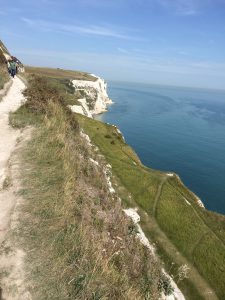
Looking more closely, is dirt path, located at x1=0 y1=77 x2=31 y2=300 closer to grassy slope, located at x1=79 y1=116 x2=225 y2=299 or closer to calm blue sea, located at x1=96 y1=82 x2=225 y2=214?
grassy slope, located at x1=79 y1=116 x2=225 y2=299

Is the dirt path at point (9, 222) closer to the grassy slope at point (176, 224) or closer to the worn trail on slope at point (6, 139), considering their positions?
the worn trail on slope at point (6, 139)

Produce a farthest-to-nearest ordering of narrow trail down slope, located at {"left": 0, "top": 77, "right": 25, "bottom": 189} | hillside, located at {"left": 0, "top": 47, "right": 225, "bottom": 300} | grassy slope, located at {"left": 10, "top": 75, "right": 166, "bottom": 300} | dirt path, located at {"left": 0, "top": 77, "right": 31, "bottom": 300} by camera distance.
→ narrow trail down slope, located at {"left": 0, "top": 77, "right": 25, "bottom": 189} < hillside, located at {"left": 0, "top": 47, "right": 225, "bottom": 300} < grassy slope, located at {"left": 10, "top": 75, "right": 166, "bottom": 300} < dirt path, located at {"left": 0, "top": 77, "right": 31, "bottom": 300}

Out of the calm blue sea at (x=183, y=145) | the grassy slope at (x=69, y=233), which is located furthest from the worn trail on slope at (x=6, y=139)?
the calm blue sea at (x=183, y=145)

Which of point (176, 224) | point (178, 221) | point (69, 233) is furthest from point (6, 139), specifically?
point (178, 221)

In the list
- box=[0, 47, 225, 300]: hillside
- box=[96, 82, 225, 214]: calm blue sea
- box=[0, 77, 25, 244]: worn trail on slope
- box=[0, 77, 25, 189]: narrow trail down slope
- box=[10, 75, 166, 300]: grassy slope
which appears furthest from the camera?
box=[96, 82, 225, 214]: calm blue sea

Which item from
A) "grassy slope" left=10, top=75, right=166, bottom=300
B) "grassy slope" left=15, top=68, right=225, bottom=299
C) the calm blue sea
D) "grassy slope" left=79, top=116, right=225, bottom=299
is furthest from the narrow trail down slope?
A: the calm blue sea

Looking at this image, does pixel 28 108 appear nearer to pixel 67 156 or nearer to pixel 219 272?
pixel 67 156

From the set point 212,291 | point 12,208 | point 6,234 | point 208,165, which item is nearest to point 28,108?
point 12,208
